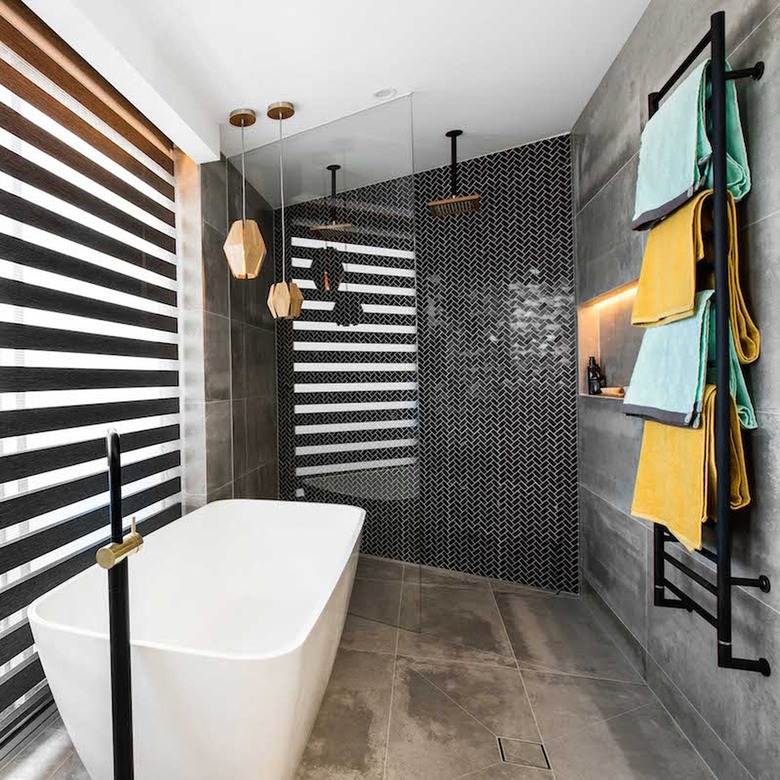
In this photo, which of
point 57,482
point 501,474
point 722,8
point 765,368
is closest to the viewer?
point 765,368

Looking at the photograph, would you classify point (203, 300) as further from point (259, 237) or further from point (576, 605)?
point (576, 605)

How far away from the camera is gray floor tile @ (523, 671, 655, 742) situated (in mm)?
1857

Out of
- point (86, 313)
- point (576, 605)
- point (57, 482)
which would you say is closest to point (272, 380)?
point (86, 313)

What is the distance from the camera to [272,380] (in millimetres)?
2758

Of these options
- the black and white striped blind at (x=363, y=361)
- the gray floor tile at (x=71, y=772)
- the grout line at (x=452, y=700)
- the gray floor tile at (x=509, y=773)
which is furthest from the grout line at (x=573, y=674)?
the gray floor tile at (x=71, y=772)

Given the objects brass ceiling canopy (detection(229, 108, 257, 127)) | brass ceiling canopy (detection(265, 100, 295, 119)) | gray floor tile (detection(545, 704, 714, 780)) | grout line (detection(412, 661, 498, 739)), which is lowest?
gray floor tile (detection(545, 704, 714, 780))

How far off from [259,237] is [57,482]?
1.55 m

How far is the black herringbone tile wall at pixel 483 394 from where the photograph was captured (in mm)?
2570

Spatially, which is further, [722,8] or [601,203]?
[601,203]

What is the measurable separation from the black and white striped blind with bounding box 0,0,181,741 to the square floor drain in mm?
1786

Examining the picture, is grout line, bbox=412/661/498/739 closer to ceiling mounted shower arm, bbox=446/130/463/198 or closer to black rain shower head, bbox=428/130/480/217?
black rain shower head, bbox=428/130/480/217

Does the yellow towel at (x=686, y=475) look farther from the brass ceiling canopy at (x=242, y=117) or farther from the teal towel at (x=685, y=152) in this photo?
the brass ceiling canopy at (x=242, y=117)

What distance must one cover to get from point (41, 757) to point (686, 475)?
2.41m

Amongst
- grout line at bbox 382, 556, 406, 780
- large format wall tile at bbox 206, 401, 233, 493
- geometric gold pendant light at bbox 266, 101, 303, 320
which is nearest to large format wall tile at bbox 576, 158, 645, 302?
geometric gold pendant light at bbox 266, 101, 303, 320
